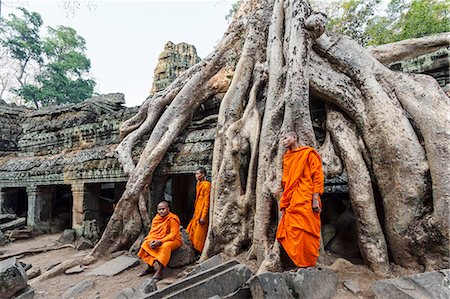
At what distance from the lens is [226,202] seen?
3074mm

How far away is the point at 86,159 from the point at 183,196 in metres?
2.34

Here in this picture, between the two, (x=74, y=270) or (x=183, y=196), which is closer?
(x=74, y=270)

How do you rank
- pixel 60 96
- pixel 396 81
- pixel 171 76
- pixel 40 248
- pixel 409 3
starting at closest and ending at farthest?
pixel 396 81
pixel 40 248
pixel 409 3
pixel 171 76
pixel 60 96

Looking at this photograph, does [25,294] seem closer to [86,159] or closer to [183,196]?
[86,159]

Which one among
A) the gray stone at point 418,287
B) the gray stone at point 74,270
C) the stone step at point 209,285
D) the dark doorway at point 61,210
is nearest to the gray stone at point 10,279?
the gray stone at point 74,270

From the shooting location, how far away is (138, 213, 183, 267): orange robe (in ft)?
10.3

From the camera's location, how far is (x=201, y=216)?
3602 mm

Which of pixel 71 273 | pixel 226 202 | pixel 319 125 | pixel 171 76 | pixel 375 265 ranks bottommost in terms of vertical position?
pixel 71 273

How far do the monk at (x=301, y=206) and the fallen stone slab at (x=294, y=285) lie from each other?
0.23 meters

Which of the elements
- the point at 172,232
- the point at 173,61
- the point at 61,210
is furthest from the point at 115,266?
the point at 173,61

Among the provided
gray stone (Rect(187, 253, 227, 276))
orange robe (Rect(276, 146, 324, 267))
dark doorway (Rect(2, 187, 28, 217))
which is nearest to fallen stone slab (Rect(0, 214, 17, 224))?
dark doorway (Rect(2, 187, 28, 217))

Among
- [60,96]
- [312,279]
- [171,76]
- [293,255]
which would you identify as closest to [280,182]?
[293,255]

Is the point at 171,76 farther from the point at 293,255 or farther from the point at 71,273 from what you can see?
the point at 293,255

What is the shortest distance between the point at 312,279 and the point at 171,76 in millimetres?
11227
